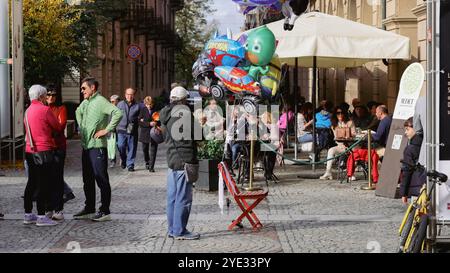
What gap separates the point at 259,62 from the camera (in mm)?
14523

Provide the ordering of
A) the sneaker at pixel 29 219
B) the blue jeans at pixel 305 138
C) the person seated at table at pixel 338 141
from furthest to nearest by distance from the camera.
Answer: the blue jeans at pixel 305 138
the person seated at table at pixel 338 141
the sneaker at pixel 29 219

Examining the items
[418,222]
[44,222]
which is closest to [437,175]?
[418,222]

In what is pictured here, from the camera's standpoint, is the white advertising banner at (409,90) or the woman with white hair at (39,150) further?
the white advertising banner at (409,90)

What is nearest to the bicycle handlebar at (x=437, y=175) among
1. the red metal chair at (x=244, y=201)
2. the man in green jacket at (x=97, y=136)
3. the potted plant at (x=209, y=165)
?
the red metal chair at (x=244, y=201)

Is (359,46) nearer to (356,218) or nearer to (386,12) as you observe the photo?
(356,218)

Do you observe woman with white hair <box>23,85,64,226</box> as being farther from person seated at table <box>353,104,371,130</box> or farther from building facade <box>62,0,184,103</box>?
building facade <box>62,0,184,103</box>

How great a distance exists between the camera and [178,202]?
955 cm

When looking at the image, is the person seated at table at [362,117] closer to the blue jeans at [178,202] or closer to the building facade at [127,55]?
the blue jeans at [178,202]

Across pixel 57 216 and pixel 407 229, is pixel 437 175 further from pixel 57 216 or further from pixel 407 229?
pixel 57 216

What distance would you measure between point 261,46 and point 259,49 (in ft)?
0.21

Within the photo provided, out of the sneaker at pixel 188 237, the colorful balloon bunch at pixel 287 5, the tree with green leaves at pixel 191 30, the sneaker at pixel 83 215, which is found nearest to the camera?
the sneaker at pixel 188 237

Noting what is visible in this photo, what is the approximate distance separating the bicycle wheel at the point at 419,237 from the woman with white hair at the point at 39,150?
189 inches

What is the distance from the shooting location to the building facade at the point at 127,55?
39.7 metres

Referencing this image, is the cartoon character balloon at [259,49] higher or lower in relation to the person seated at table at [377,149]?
higher
